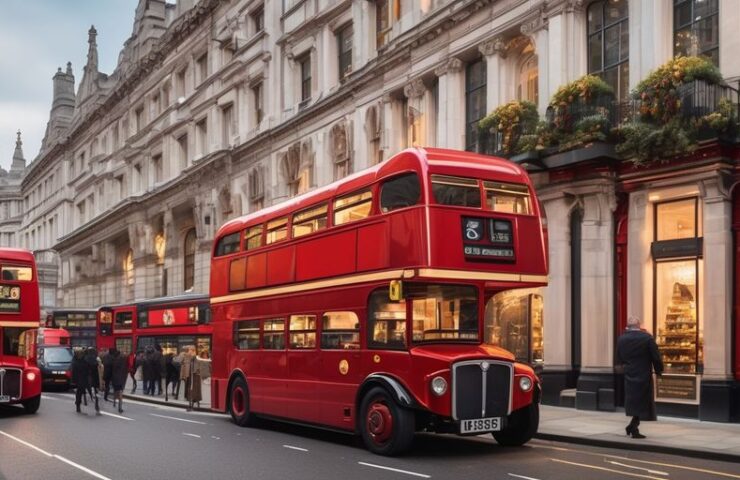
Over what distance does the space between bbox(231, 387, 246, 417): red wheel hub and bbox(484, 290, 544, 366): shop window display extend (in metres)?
6.42

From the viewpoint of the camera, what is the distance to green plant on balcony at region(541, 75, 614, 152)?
63.9ft

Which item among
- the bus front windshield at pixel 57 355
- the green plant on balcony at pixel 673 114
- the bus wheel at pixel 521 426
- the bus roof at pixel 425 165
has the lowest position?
the bus front windshield at pixel 57 355

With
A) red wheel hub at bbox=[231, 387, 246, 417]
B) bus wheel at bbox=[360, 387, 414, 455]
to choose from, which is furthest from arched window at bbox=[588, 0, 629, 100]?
red wheel hub at bbox=[231, 387, 246, 417]

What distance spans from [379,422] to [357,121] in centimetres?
1887

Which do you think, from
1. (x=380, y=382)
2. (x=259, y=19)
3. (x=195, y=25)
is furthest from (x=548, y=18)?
(x=195, y=25)

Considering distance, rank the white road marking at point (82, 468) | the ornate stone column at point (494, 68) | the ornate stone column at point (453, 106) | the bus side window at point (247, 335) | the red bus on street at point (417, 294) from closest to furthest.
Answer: the white road marking at point (82, 468) < the red bus on street at point (417, 294) < the bus side window at point (247, 335) < the ornate stone column at point (494, 68) < the ornate stone column at point (453, 106)

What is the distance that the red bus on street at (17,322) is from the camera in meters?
21.1

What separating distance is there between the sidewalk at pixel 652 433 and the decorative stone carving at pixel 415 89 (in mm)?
11802

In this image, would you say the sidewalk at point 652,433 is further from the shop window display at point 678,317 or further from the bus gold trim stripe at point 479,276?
the bus gold trim stripe at point 479,276

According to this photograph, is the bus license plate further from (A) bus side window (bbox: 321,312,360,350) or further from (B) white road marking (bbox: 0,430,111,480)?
(B) white road marking (bbox: 0,430,111,480)

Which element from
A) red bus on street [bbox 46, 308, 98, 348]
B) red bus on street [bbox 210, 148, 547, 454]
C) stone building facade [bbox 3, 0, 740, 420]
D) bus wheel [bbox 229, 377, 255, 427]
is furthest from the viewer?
red bus on street [bbox 46, 308, 98, 348]

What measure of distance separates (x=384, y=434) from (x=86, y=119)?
2268 inches

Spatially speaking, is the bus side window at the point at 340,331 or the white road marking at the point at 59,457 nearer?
the white road marking at the point at 59,457

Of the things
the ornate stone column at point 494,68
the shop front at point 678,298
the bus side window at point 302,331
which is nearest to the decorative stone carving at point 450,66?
the ornate stone column at point 494,68
